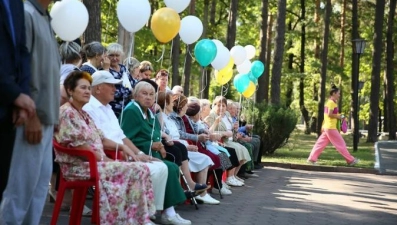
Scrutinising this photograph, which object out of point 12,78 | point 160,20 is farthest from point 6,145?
point 160,20

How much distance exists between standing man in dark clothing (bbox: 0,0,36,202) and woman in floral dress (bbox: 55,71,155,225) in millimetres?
2476

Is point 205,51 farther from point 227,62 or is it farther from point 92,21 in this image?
point 92,21

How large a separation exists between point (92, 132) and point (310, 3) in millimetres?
40463

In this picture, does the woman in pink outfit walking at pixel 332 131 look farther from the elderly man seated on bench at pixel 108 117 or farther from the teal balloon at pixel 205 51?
the elderly man seated on bench at pixel 108 117

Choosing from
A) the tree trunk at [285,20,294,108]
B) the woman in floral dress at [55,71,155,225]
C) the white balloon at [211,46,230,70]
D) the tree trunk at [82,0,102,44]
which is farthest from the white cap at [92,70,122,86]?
the tree trunk at [285,20,294,108]

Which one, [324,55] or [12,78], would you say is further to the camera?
[324,55]

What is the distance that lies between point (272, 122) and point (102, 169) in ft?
52.7

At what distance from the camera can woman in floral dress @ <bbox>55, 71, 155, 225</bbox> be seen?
7.05 metres

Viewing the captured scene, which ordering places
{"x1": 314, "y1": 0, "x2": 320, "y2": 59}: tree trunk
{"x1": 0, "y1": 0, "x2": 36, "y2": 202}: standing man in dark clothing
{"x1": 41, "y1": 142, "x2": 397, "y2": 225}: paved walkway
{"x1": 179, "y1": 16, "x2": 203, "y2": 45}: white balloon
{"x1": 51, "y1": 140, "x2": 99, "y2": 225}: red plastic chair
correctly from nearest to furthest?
{"x1": 0, "y1": 0, "x2": 36, "y2": 202}: standing man in dark clothing → {"x1": 51, "y1": 140, "x2": 99, "y2": 225}: red plastic chair → {"x1": 41, "y1": 142, "x2": 397, "y2": 225}: paved walkway → {"x1": 179, "y1": 16, "x2": 203, "y2": 45}: white balloon → {"x1": 314, "y1": 0, "x2": 320, "y2": 59}: tree trunk

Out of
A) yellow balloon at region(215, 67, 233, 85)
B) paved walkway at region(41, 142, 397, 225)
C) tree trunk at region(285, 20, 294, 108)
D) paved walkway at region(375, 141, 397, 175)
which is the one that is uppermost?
tree trunk at region(285, 20, 294, 108)

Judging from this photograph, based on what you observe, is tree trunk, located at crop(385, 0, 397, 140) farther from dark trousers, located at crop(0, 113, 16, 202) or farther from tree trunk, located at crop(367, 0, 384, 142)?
dark trousers, located at crop(0, 113, 16, 202)

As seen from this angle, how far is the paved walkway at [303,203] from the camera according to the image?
9523 mm

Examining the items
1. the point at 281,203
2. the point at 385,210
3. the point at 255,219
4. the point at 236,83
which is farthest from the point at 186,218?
the point at 236,83

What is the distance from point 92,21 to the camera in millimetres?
13516
